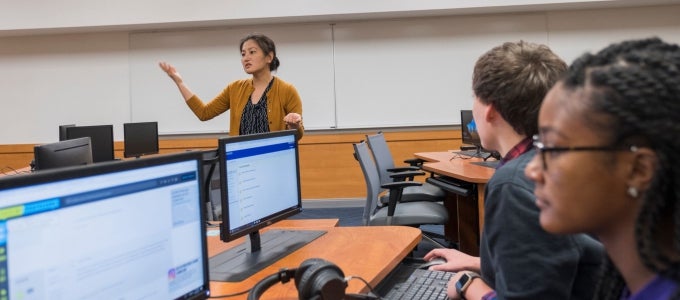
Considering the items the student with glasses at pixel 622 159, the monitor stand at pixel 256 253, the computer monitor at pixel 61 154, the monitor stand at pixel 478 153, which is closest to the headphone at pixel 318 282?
the monitor stand at pixel 256 253

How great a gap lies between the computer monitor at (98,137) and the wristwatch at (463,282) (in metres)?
3.28

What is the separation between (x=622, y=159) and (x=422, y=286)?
0.88m

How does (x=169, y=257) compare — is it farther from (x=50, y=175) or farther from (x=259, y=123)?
(x=259, y=123)

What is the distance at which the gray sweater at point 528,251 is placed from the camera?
106 cm

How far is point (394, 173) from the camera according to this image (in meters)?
3.75

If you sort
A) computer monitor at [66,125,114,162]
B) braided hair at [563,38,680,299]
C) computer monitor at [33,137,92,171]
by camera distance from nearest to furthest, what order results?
braided hair at [563,38,680,299] < computer monitor at [33,137,92,171] < computer monitor at [66,125,114,162]

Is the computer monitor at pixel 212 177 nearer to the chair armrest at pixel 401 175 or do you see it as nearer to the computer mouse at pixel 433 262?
the computer mouse at pixel 433 262

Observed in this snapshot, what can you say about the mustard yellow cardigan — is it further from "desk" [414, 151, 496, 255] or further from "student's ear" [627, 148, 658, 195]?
"student's ear" [627, 148, 658, 195]

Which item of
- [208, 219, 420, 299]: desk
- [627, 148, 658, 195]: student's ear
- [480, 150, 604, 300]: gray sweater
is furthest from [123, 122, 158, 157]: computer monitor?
[627, 148, 658, 195]: student's ear

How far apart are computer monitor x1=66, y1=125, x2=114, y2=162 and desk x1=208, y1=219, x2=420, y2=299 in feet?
8.11

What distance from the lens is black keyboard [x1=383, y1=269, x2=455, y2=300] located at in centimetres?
143

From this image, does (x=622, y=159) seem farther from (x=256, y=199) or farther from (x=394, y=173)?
(x=394, y=173)

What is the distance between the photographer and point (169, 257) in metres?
1.01

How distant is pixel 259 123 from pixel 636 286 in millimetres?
2124
